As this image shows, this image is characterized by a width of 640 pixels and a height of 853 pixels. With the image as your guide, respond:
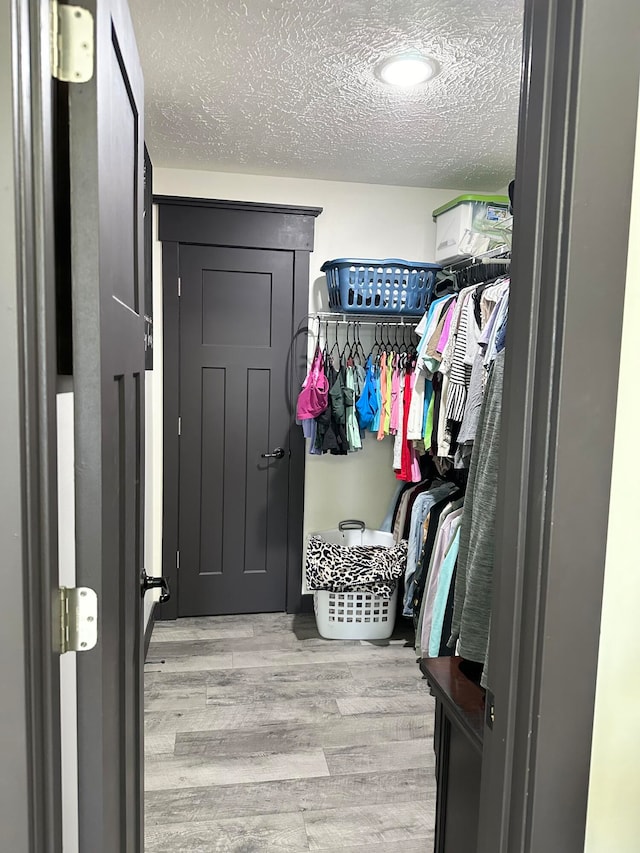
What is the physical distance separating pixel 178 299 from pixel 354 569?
5.74ft

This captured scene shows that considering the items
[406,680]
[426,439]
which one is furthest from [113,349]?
[406,680]

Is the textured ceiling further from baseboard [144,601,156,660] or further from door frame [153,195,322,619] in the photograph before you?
baseboard [144,601,156,660]

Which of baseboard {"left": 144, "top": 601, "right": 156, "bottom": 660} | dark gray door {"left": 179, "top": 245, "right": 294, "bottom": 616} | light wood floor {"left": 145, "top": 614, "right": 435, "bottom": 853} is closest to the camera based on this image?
light wood floor {"left": 145, "top": 614, "right": 435, "bottom": 853}

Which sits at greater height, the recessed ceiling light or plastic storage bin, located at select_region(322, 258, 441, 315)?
the recessed ceiling light

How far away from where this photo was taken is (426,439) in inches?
117

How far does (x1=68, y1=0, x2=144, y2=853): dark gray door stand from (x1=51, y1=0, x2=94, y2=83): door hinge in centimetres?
2

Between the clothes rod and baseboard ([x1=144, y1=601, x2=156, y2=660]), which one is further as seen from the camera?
the clothes rod

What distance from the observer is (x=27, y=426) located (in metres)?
0.75

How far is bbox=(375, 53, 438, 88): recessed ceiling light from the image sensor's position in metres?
1.99

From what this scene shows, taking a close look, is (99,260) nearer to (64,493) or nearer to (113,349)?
(113,349)

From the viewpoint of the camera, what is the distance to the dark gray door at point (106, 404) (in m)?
0.84

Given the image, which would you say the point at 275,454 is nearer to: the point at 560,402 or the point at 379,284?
the point at 379,284

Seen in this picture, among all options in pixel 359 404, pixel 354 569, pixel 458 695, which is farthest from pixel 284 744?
pixel 359 404

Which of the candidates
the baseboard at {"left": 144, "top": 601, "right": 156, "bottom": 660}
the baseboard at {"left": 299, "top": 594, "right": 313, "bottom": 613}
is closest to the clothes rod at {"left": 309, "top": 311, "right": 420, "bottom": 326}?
the baseboard at {"left": 299, "top": 594, "right": 313, "bottom": 613}
